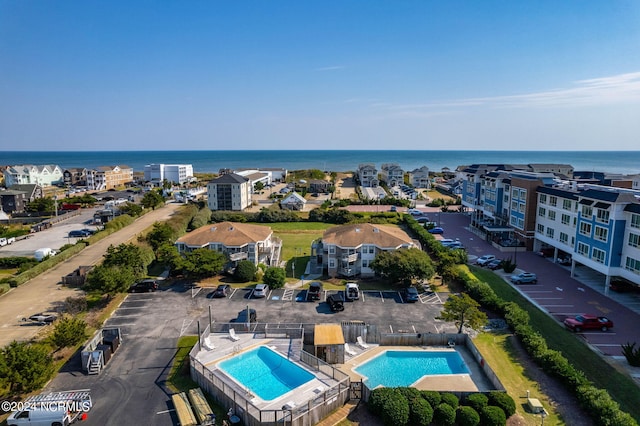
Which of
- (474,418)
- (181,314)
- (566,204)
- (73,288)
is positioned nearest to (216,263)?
(181,314)

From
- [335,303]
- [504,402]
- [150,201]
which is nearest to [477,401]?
[504,402]

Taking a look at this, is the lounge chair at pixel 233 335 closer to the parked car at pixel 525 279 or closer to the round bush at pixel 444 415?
the round bush at pixel 444 415

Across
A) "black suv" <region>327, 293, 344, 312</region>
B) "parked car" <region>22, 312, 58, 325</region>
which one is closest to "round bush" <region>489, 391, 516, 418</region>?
Answer: "black suv" <region>327, 293, 344, 312</region>

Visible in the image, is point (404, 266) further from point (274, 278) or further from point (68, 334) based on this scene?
point (68, 334)

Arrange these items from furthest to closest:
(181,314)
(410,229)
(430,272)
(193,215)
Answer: (193,215) → (410,229) → (430,272) → (181,314)

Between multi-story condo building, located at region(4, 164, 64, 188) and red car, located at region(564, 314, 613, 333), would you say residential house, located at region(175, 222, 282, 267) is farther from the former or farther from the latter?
multi-story condo building, located at region(4, 164, 64, 188)

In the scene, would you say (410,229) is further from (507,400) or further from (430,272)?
(507,400)
